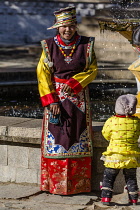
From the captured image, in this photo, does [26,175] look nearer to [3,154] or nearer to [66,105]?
[3,154]

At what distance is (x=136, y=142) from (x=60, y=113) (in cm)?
84

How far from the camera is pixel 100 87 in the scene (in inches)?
545

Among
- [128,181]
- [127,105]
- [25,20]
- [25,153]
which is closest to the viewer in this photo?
[127,105]

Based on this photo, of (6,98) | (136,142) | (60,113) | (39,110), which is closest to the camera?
(136,142)

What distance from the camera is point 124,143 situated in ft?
18.3

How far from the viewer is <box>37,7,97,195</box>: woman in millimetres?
5992

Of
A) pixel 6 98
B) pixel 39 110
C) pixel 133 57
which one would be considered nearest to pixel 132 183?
pixel 39 110

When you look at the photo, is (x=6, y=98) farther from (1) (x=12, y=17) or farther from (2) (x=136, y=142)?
(1) (x=12, y=17)

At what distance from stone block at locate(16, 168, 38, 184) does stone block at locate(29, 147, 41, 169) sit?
0.18ft

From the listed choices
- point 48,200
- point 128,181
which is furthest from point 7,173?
point 128,181

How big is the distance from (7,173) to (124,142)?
1619mm

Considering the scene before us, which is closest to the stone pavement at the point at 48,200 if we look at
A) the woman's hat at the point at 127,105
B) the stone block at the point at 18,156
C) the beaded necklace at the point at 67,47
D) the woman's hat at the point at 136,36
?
the stone block at the point at 18,156

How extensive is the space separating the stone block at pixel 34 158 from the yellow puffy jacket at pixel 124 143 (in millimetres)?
1044

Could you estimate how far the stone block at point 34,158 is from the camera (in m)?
6.42
